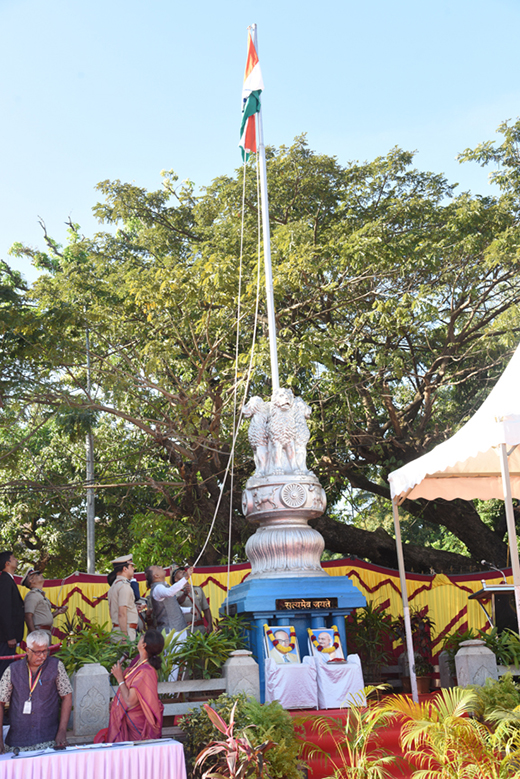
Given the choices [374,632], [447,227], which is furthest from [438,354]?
[374,632]

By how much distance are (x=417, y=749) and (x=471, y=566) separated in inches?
498

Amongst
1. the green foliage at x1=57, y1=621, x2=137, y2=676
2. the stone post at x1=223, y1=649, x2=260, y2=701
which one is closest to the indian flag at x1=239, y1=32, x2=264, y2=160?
the green foliage at x1=57, y1=621, x2=137, y2=676

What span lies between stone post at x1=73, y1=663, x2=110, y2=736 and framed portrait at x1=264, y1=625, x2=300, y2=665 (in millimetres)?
2293

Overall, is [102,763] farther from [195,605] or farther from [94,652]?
[195,605]

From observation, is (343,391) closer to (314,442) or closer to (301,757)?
(314,442)

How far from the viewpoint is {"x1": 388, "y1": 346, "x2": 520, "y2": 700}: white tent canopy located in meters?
7.21

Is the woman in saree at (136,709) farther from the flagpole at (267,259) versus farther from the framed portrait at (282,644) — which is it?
the flagpole at (267,259)

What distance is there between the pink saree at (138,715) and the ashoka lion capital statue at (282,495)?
342cm

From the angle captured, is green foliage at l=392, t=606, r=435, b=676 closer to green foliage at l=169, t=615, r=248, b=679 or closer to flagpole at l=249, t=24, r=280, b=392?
green foliage at l=169, t=615, r=248, b=679

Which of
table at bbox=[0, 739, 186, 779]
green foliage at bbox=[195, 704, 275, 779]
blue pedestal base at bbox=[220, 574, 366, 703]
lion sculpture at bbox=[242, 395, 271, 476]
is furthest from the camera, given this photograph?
lion sculpture at bbox=[242, 395, 271, 476]

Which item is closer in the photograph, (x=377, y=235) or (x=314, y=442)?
(x=377, y=235)

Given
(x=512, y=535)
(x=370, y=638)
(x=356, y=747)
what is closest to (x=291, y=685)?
(x=356, y=747)

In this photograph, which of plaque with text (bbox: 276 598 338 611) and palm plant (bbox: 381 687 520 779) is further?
plaque with text (bbox: 276 598 338 611)

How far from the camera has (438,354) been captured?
18156 mm
